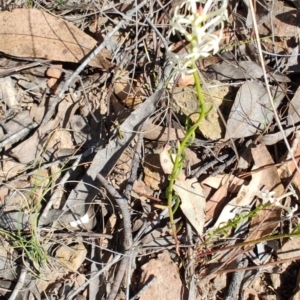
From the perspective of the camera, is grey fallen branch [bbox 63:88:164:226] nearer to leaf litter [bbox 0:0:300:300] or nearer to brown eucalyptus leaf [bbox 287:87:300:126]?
leaf litter [bbox 0:0:300:300]

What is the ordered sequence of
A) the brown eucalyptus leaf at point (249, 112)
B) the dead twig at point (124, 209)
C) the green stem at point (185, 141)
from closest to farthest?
the green stem at point (185, 141) → the dead twig at point (124, 209) → the brown eucalyptus leaf at point (249, 112)

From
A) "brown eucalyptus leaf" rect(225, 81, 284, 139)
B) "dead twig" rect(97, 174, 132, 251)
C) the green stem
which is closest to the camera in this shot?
the green stem

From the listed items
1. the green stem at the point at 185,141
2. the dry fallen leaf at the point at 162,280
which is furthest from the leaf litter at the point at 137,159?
the green stem at the point at 185,141

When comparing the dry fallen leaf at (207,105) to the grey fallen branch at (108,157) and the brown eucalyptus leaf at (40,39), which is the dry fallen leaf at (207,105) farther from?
the brown eucalyptus leaf at (40,39)

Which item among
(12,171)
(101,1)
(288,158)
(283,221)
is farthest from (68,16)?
(283,221)

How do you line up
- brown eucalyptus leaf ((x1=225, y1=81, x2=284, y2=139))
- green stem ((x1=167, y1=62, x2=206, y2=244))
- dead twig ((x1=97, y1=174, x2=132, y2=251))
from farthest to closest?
brown eucalyptus leaf ((x1=225, y1=81, x2=284, y2=139))
dead twig ((x1=97, y1=174, x2=132, y2=251))
green stem ((x1=167, y1=62, x2=206, y2=244))

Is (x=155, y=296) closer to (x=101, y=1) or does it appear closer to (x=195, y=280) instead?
(x=195, y=280)

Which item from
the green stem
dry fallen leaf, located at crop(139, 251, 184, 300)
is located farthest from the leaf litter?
the green stem
